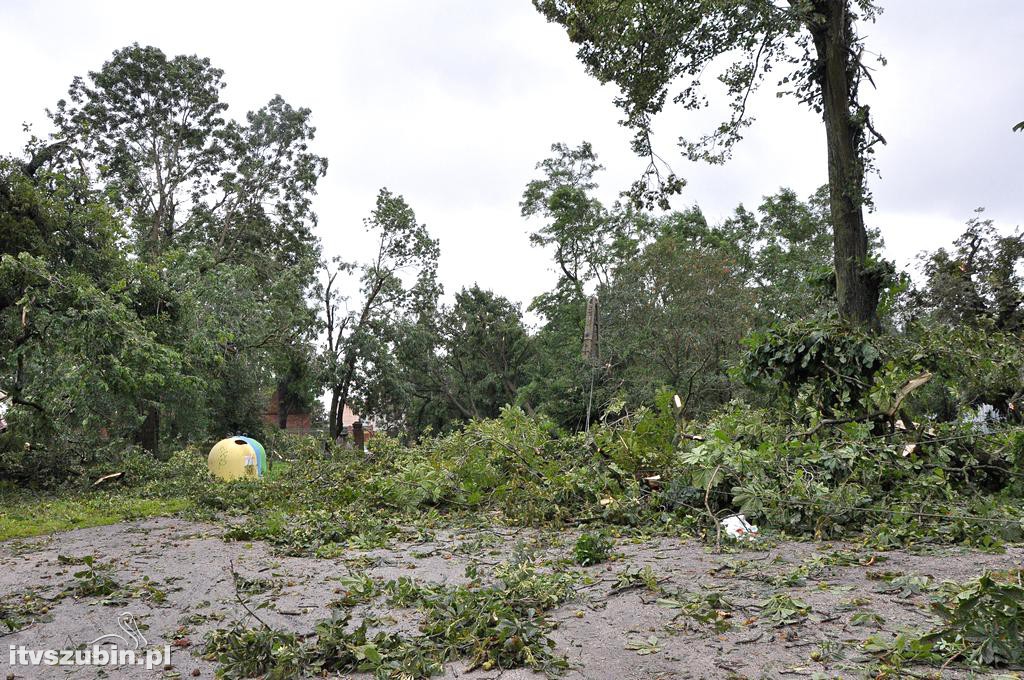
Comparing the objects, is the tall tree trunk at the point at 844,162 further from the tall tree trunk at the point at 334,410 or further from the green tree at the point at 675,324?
the tall tree trunk at the point at 334,410

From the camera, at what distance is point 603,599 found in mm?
3678

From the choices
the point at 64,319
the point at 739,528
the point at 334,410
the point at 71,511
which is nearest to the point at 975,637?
the point at 739,528

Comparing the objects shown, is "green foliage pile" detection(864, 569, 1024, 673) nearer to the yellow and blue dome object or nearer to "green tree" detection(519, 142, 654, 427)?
the yellow and blue dome object

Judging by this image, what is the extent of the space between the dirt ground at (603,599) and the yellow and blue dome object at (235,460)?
725cm

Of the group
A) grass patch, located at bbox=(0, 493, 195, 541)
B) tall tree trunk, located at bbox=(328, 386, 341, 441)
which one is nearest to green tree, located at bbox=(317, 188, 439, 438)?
tall tree trunk, located at bbox=(328, 386, 341, 441)

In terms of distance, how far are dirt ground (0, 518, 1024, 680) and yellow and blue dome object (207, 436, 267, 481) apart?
7.25m

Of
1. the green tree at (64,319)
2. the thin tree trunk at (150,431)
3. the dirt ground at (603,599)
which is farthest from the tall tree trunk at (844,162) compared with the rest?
the thin tree trunk at (150,431)

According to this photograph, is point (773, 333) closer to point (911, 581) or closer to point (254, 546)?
point (911, 581)

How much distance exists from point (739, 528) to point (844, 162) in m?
5.85

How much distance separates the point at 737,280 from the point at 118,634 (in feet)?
73.9

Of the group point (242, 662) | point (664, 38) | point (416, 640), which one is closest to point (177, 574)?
point (242, 662)

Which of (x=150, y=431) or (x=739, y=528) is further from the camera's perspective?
(x=150, y=431)

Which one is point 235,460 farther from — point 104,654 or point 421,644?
point 421,644

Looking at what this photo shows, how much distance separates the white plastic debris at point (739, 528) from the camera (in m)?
4.88
